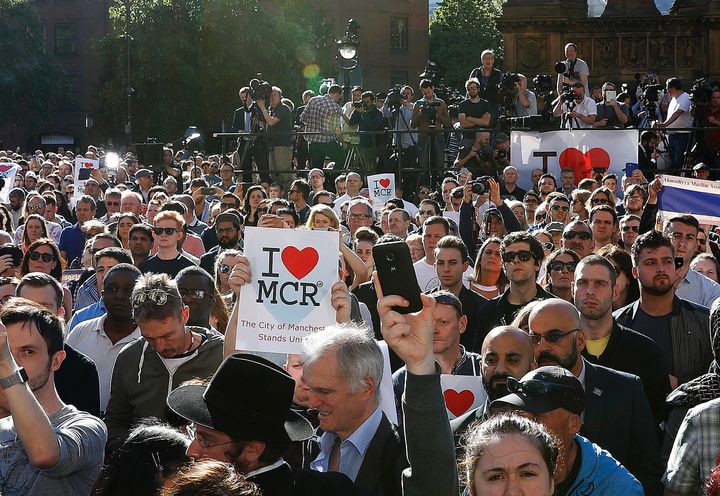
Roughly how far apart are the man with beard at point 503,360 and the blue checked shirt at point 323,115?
57.2 ft

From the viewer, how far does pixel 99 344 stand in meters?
8.13

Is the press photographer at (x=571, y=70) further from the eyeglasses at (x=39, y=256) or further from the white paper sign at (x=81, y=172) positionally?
the eyeglasses at (x=39, y=256)

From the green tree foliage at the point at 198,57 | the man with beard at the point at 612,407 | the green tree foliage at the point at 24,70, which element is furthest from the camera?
the green tree foliage at the point at 24,70

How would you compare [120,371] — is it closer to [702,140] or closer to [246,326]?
[246,326]

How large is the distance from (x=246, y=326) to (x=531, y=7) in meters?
22.9

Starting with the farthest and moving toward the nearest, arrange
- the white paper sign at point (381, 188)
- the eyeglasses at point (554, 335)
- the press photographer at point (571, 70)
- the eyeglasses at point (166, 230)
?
the press photographer at point (571, 70) → the white paper sign at point (381, 188) → the eyeglasses at point (166, 230) → the eyeglasses at point (554, 335)

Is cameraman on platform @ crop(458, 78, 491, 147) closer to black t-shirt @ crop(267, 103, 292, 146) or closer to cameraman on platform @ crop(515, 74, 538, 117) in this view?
cameraman on platform @ crop(515, 74, 538, 117)

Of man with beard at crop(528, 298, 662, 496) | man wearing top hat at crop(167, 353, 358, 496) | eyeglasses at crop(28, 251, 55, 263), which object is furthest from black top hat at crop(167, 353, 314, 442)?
eyeglasses at crop(28, 251, 55, 263)

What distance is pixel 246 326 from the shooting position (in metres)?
7.21

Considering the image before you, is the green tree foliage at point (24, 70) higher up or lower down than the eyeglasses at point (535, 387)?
higher up

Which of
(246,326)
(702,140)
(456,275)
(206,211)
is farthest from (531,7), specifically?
(246,326)

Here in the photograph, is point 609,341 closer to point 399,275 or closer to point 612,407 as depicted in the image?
point 612,407

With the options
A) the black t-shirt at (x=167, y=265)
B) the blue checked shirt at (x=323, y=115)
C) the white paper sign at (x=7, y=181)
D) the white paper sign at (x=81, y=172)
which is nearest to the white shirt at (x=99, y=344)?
the black t-shirt at (x=167, y=265)

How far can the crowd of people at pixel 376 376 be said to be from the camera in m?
4.12
